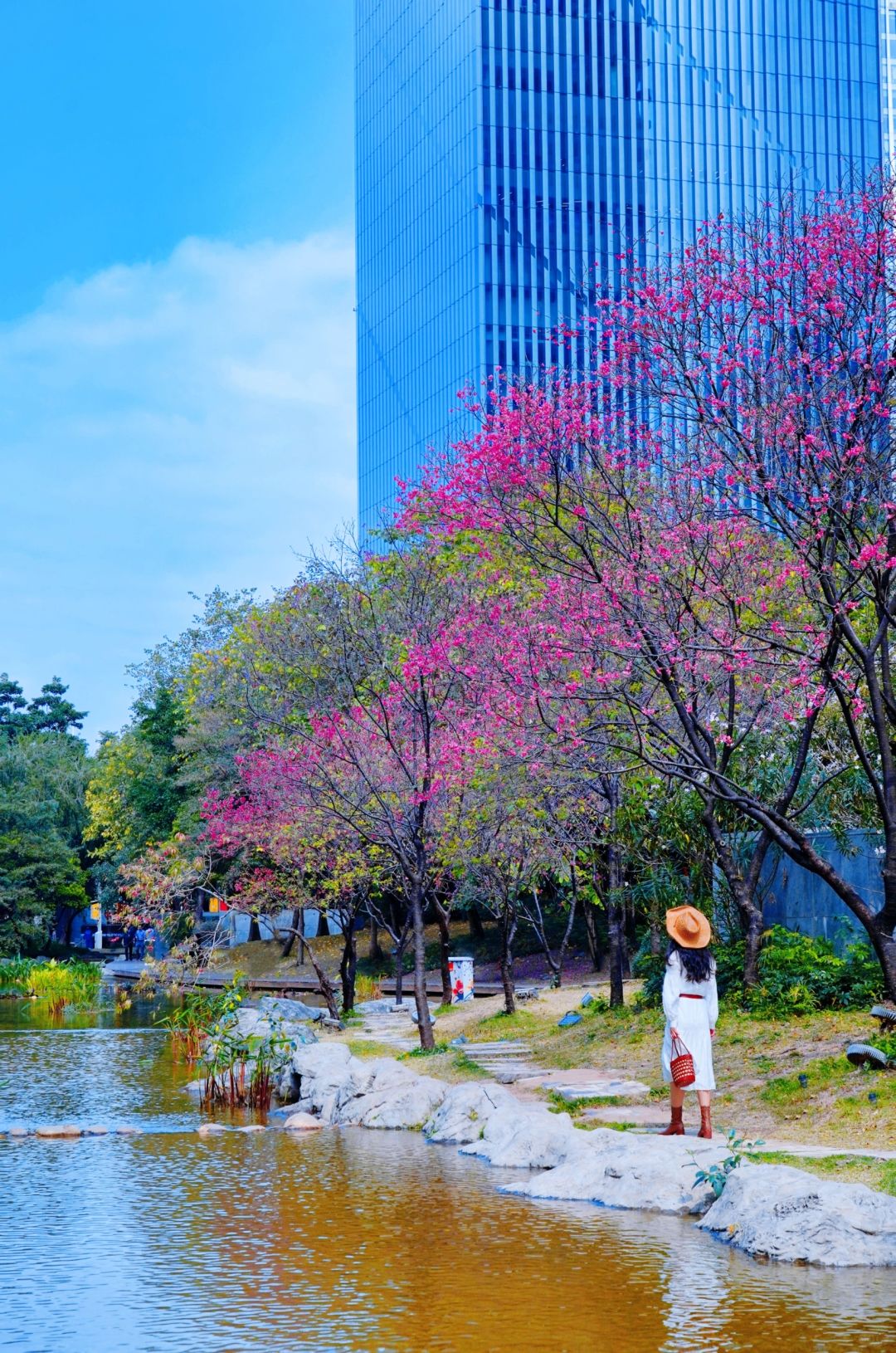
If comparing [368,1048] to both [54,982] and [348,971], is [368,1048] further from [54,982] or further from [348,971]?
[54,982]

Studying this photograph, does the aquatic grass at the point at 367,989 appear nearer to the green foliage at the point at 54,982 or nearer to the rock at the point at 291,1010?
the rock at the point at 291,1010

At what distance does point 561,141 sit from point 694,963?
81.4m

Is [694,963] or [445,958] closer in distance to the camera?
[694,963]

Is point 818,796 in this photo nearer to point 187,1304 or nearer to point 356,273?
point 187,1304

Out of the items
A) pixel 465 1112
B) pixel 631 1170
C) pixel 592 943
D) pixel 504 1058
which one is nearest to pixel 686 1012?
pixel 631 1170

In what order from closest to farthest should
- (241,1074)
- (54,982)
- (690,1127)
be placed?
(690,1127) → (241,1074) → (54,982)

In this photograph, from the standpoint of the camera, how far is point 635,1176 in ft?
35.0

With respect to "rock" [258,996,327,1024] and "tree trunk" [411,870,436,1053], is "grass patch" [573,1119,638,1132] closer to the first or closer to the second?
"tree trunk" [411,870,436,1053]

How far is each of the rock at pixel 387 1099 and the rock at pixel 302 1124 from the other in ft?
1.03

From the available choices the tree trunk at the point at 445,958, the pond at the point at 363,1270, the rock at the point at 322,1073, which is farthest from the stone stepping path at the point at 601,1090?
the tree trunk at the point at 445,958

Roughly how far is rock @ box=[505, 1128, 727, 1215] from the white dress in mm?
1019

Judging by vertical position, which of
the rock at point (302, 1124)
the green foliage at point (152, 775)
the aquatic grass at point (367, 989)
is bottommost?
the aquatic grass at point (367, 989)

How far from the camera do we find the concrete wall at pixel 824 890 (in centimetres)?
1791

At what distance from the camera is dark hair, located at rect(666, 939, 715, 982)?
12.4 meters
